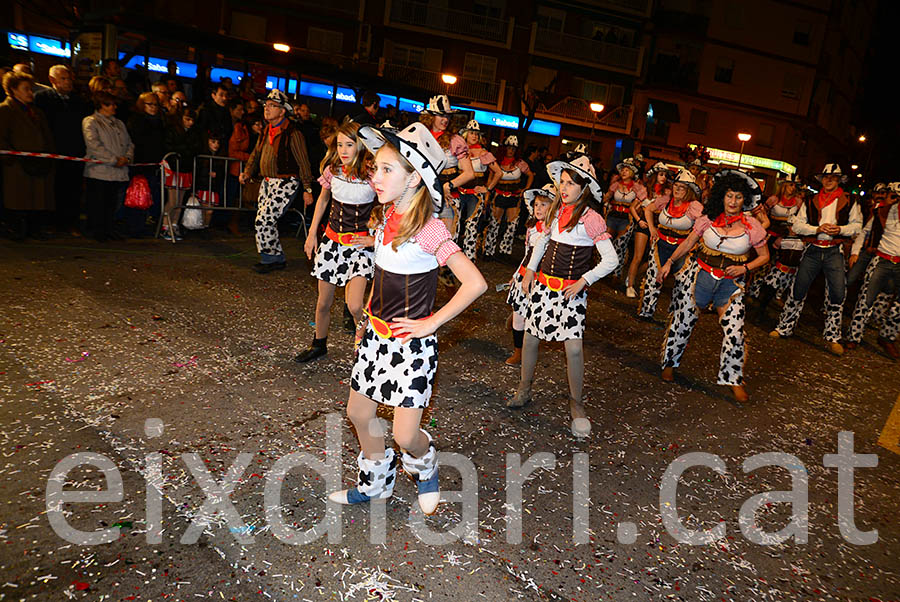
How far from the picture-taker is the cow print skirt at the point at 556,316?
4715 mm

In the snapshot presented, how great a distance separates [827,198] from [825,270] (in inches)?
43.0

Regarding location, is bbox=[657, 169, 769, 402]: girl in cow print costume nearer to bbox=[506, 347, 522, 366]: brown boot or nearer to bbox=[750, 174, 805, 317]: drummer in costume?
bbox=[506, 347, 522, 366]: brown boot

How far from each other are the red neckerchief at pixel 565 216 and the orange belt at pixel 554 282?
38cm

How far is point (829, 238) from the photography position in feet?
26.9

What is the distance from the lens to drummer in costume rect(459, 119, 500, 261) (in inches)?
388

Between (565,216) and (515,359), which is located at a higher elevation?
(565,216)

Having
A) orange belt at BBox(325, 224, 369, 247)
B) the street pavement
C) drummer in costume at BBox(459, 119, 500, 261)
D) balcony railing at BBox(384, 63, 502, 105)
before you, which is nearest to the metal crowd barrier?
Answer: the street pavement

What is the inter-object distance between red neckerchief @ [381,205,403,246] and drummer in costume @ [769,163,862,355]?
702 centimetres

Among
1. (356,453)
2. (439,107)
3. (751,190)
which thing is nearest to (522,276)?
(356,453)

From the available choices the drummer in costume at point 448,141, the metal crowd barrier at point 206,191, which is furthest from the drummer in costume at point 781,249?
the metal crowd barrier at point 206,191

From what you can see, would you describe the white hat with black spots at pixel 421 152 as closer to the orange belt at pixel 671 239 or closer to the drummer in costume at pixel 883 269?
the orange belt at pixel 671 239

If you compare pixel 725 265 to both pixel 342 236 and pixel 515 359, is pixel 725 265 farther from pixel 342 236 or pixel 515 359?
pixel 342 236

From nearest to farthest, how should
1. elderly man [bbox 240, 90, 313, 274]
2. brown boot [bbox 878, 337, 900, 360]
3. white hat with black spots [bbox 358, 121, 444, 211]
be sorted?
white hat with black spots [bbox 358, 121, 444, 211] < elderly man [bbox 240, 90, 313, 274] < brown boot [bbox 878, 337, 900, 360]

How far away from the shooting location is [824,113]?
142 ft
